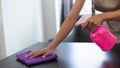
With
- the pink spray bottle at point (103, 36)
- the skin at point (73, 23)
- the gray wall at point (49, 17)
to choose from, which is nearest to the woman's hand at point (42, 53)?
the skin at point (73, 23)

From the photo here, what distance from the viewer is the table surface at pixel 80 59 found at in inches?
42.5

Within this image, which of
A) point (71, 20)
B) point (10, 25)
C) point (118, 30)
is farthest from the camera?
point (10, 25)

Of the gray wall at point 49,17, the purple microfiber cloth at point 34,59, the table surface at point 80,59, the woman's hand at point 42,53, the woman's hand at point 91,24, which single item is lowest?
the gray wall at point 49,17

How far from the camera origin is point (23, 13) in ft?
7.97

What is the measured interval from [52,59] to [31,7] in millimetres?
1561

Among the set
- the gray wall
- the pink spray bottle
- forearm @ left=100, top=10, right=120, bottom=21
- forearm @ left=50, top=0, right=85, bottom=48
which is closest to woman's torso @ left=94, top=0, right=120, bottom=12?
forearm @ left=50, top=0, right=85, bottom=48

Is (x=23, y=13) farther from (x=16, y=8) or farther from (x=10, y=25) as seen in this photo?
(x=10, y=25)

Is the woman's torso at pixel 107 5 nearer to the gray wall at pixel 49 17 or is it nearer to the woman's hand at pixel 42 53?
the woman's hand at pixel 42 53

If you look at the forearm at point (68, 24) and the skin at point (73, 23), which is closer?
the skin at point (73, 23)

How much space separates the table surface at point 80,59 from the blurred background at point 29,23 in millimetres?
729

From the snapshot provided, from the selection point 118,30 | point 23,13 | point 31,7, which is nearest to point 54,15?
point 31,7

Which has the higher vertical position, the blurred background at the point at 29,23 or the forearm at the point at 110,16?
the forearm at the point at 110,16

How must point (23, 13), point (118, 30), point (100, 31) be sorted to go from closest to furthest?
point (100, 31)
point (118, 30)
point (23, 13)

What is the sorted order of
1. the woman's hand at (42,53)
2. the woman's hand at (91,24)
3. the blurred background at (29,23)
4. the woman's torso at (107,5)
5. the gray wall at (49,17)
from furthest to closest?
the gray wall at (49,17) → the blurred background at (29,23) → the woman's torso at (107,5) → the woman's hand at (42,53) → the woman's hand at (91,24)
